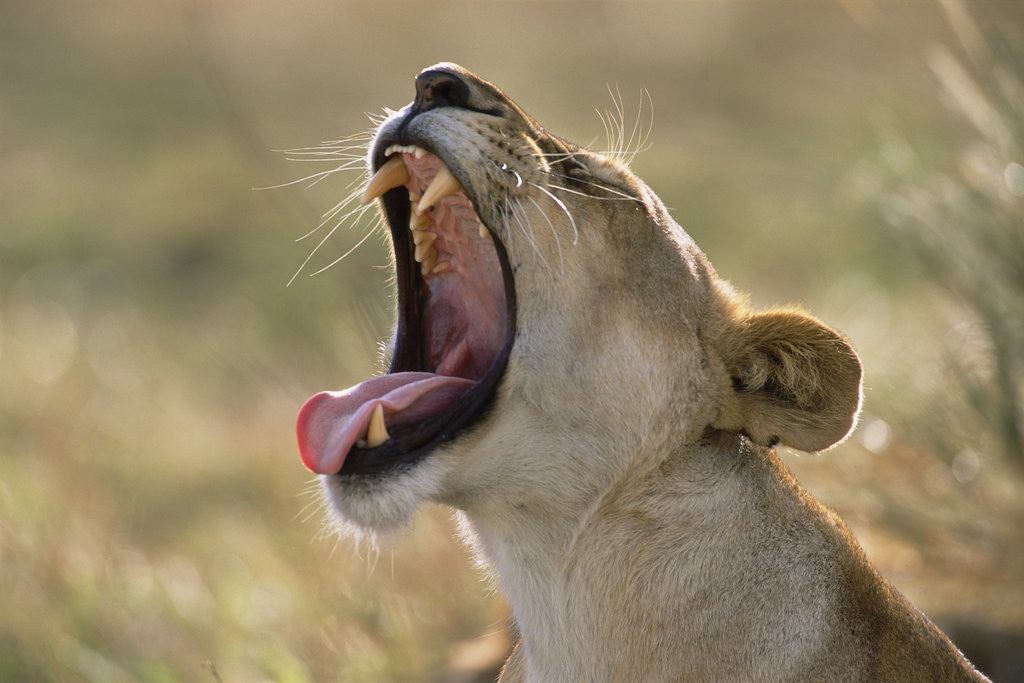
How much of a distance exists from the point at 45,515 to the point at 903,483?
322 cm

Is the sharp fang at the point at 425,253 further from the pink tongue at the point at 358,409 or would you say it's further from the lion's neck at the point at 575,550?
the lion's neck at the point at 575,550

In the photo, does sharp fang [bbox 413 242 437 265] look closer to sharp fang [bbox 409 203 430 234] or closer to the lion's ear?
sharp fang [bbox 409 203 430 234]

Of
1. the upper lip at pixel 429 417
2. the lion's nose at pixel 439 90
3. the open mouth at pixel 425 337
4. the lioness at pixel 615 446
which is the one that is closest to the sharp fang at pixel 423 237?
the open mouth at pixel 425 337

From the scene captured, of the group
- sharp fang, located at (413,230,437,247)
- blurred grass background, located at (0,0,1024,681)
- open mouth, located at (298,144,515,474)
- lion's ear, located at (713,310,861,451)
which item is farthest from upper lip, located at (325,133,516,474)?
blurred grass background, located at (0,0,1024,681)

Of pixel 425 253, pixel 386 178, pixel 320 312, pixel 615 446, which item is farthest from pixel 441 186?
pixel 320 312

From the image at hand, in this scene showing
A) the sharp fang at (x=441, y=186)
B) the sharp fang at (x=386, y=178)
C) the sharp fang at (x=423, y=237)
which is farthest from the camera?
the sharp fang at (x=423, y=237)

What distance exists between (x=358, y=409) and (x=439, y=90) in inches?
26.9

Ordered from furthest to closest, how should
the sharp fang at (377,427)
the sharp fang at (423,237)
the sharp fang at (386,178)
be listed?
the sharp fang at (423,237) → the sharp fang at (386,178) → the sharp fang at (377,427)

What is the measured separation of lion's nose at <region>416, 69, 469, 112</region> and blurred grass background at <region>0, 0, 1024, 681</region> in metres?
1.39

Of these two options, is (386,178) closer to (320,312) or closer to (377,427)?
(377,427)

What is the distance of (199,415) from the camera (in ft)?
29.7

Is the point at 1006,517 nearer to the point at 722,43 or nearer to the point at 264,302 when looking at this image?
the point at 264,302

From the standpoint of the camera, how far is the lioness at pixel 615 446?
8.09 feet

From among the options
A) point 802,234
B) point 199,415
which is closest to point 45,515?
point 199,415
